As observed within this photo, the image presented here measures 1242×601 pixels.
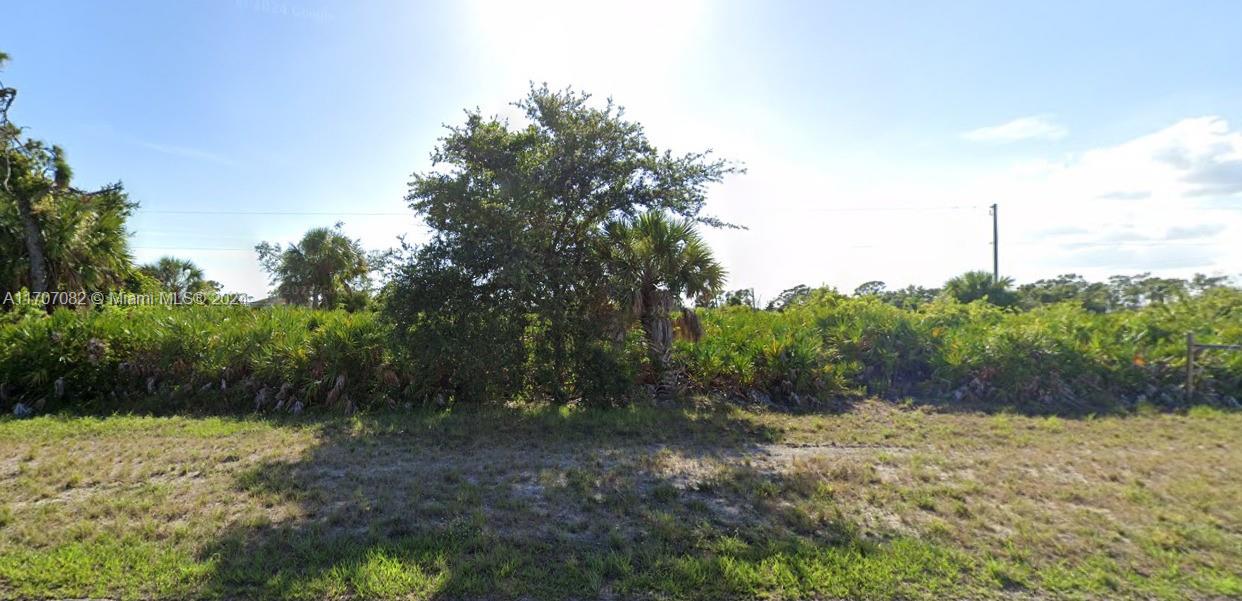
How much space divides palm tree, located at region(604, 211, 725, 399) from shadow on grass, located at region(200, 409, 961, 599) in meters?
2.61

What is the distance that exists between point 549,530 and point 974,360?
28.4 feet

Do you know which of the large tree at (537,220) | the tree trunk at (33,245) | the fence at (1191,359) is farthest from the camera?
the tree trunk at (33,245)

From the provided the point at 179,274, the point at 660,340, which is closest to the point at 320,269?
the point at 179,274

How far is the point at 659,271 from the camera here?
28.9ft

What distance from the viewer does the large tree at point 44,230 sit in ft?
46.1

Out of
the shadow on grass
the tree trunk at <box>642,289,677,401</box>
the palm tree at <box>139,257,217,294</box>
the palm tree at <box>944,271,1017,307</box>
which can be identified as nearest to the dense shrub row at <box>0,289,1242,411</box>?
the tree trunk at <box>642,289,677,401</box>

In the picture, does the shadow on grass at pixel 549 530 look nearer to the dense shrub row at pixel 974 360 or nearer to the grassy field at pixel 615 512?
the grassy field at pixel 615 512

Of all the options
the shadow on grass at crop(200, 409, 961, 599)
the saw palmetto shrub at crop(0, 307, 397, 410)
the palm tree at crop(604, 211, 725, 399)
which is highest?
the palm tree at crop(604, 211, 725, 399)

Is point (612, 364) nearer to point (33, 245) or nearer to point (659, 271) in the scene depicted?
point (659, 271)

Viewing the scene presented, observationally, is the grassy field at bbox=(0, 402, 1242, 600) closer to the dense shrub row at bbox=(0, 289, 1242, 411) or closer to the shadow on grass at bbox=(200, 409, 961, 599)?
the shadow on grass at bbox=(200, 409, 961, 599)

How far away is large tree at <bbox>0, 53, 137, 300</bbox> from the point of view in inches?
554

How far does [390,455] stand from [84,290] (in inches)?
558

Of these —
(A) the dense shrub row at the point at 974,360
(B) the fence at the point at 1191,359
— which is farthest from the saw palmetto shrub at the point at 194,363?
(B) the fence at the point at 1191,359

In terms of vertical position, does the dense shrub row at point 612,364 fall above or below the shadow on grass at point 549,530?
above
